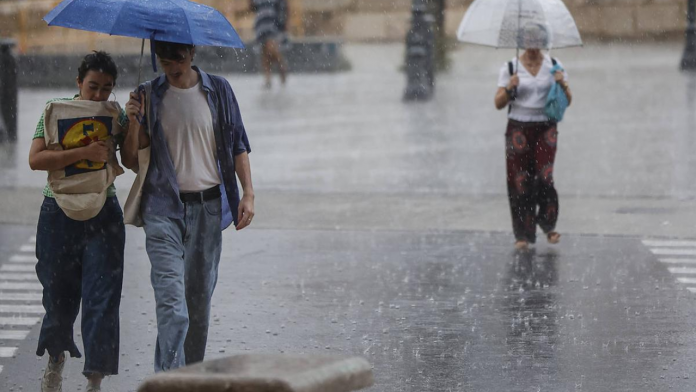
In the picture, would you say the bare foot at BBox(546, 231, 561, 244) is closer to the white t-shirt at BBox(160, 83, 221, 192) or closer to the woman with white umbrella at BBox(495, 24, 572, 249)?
the woman with white umbrella at BBox(495, 24, 572, 249)

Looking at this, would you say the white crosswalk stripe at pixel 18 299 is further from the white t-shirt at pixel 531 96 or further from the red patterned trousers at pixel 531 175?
the white t-shirt at pixel 531 96

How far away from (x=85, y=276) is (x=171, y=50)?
3.60 ft

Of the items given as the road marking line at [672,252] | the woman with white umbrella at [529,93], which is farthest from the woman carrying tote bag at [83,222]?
the road marking line at [672,252]

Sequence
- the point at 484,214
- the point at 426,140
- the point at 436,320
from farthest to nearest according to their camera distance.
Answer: the point at 426,140
the point at 484,214
the point at 436,320

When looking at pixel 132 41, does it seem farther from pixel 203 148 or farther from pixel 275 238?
pixel 203 148

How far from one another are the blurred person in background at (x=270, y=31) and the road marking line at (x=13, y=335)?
14.7 m

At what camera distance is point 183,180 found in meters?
5.54

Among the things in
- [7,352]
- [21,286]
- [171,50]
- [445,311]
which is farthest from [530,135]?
[171,50]

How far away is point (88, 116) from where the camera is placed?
5516 millimetres

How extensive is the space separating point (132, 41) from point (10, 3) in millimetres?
2706

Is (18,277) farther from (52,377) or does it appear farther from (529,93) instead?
(529,93)

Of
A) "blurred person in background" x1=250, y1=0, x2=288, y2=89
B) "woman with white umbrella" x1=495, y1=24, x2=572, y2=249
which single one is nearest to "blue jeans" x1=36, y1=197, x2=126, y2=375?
"woman with white umbrella" x1=495, y1=24, x2=572, y2=249

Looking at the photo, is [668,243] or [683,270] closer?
[683,270]

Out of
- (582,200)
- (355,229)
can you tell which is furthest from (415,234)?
(582,200)
